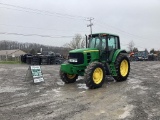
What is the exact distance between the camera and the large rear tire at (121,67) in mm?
13031

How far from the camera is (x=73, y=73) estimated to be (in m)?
12.4

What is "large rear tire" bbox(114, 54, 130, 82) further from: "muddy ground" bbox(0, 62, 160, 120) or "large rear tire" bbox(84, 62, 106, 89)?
"muddy ground" bbox(0, 62, 160, 120)

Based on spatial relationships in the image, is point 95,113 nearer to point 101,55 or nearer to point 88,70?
point 88,70

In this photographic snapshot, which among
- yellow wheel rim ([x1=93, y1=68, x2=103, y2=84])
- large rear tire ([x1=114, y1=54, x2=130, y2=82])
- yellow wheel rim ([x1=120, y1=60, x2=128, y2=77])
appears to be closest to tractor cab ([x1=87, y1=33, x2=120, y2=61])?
large rear tire ([x1=114, y1=54, x2=130, y2=82])

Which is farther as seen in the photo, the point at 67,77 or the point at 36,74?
the point at 36,74

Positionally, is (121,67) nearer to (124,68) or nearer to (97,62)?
(124,68)

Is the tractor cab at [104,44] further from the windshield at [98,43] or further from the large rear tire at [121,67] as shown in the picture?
the large rear tire at [121,67]

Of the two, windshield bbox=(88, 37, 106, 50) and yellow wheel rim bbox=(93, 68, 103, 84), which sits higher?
windshield bbox=(88, 37, 106, 50)

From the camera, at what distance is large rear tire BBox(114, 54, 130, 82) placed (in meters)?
13.0

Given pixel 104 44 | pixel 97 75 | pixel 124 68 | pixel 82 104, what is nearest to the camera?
pixel 82 104

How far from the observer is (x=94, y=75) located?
11.3 m

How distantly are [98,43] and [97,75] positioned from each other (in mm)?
2036

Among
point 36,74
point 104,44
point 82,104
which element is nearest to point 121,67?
point 104,44

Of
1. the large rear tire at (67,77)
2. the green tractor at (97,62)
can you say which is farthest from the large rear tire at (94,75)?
the large rear tire at (67,77)
